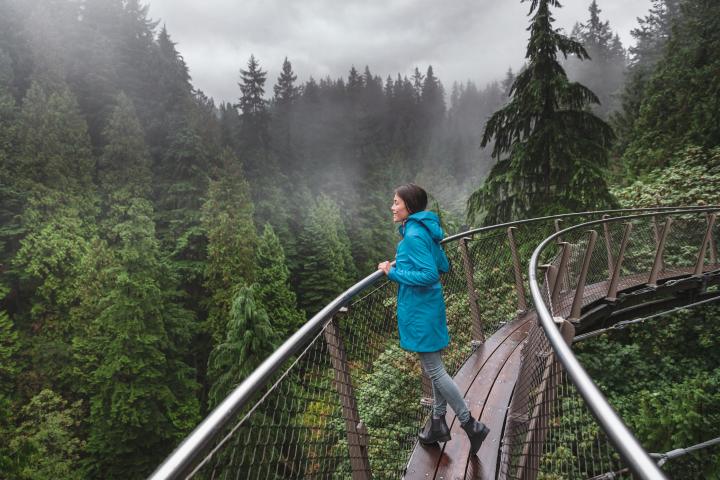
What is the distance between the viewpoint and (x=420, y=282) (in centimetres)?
237

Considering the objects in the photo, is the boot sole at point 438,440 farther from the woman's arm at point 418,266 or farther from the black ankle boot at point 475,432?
the woman's arm at point 418,266

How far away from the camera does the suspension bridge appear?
4.26ft

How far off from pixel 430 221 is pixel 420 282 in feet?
1.23

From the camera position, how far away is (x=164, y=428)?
22.0 meters

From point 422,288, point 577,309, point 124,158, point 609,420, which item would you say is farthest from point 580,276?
point 124,158

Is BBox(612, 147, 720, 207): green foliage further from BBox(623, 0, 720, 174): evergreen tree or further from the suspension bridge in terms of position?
the suspension bridge

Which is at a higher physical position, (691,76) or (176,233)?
(691,76)

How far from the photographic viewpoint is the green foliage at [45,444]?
56.1 ft

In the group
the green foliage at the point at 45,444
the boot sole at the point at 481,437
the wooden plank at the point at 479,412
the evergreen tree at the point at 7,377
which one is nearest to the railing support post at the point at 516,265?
the wooden plank at the point at 479,412

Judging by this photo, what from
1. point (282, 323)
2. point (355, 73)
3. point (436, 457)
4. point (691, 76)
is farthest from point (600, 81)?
point (436, 457)

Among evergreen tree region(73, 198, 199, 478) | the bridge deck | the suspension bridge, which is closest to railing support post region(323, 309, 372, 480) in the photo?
the suspension bridge

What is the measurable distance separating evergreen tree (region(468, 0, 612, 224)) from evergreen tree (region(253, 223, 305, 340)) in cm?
2051

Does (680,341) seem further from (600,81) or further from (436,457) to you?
A: (600,81)

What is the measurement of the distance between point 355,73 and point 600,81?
5133 centimetres
